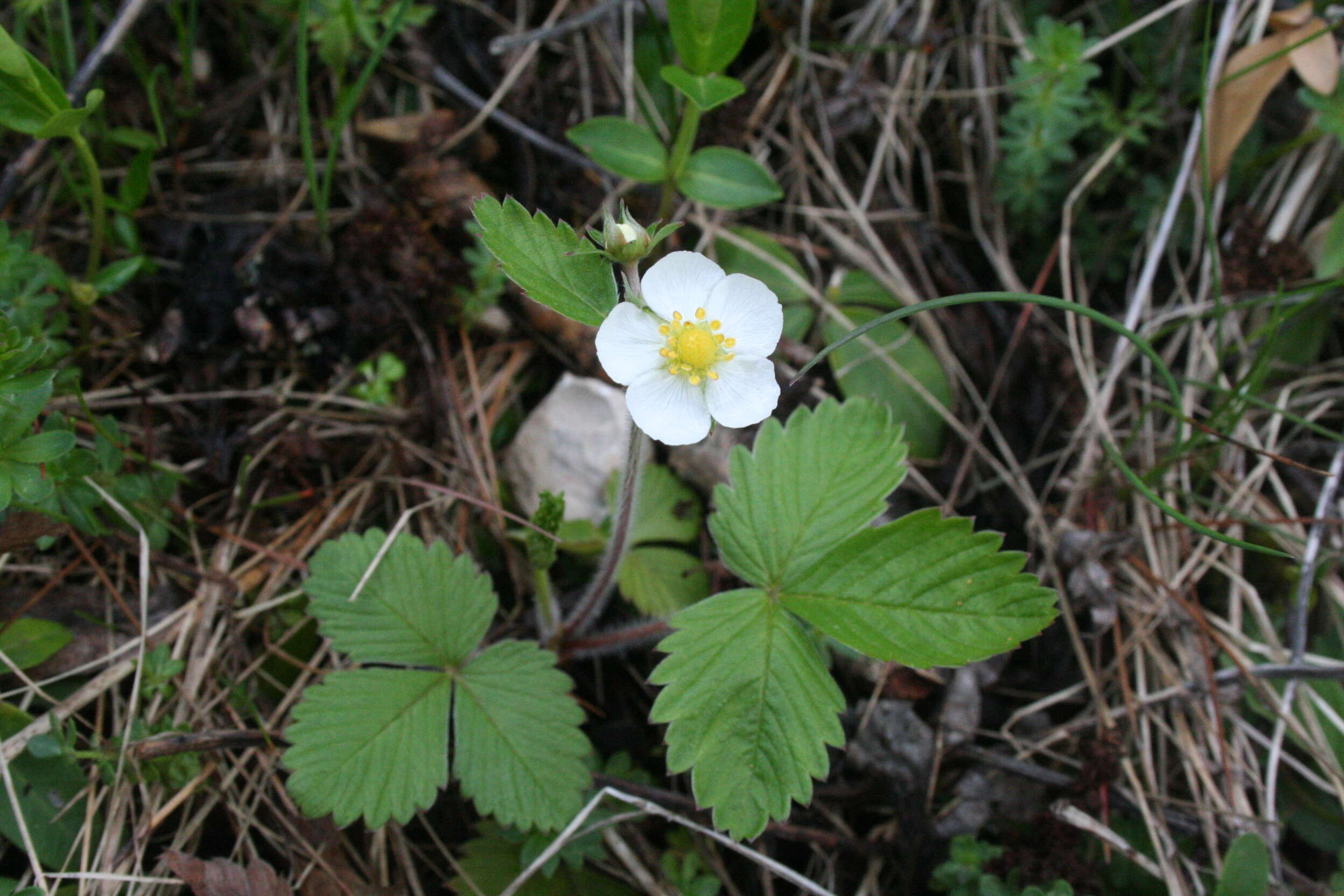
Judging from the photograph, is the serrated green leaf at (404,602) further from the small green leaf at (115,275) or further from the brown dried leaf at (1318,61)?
the brown dried leaf at (1318,61)

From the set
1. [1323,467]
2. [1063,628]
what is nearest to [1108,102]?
[1323,467]

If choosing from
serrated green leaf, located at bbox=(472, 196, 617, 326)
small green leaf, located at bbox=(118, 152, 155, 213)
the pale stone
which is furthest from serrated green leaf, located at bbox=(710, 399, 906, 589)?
small green leaf, located at bbox=(118, 152, 155, 213)

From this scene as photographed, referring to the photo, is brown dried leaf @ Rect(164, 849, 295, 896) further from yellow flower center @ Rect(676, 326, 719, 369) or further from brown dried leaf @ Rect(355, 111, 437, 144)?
brown dried leaf @ Rect(355, 111, 437, 144)

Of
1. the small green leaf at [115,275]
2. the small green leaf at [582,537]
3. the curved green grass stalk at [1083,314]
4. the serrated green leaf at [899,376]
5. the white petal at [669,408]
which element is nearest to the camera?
the white petal at [669,408]

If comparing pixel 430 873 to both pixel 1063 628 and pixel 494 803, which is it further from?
pixel 1063 628

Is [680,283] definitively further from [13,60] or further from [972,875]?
[972,875]

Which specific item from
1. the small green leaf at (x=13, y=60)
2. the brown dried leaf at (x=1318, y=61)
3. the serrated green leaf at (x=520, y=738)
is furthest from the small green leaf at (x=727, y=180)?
the brown dried leaf at (x=1318, y=61)

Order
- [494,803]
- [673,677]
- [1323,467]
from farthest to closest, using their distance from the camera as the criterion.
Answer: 1. [1323,467]
2. [494,803]
3. [673,677]
